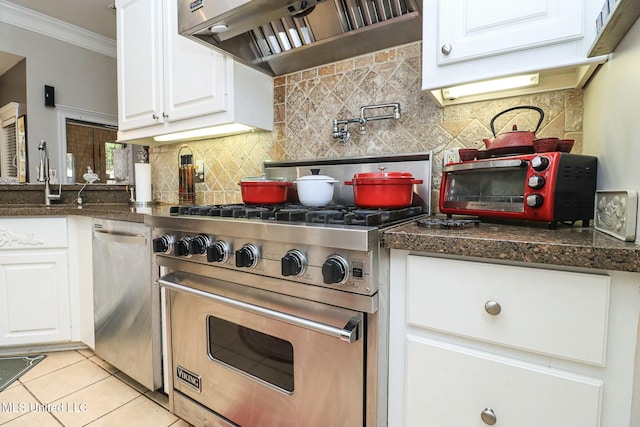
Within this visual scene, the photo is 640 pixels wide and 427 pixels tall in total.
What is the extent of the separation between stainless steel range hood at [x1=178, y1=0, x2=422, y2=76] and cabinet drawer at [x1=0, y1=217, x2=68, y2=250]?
4.37 ft

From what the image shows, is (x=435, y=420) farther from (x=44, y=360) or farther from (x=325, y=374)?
(x=44, y=360)

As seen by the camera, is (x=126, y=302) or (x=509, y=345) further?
(x=126, y=302)

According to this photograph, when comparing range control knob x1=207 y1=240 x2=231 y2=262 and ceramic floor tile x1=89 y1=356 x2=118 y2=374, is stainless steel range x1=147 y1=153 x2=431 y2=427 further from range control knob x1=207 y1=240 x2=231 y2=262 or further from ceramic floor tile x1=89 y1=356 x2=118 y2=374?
ceramic floor tile x1=89 y1=356 x2=118 y2=374

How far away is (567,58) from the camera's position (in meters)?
0.85

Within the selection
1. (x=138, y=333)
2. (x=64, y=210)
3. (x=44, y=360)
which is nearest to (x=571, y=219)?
(x=138, y=333)

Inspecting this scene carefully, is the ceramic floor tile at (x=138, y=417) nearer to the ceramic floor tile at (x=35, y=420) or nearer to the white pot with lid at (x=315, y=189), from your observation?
the ceramic floor tile at (x=35, y=420)

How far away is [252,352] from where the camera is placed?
1083mm

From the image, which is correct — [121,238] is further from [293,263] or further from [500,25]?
[500,25]

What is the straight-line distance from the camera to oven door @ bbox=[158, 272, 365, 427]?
869 mm

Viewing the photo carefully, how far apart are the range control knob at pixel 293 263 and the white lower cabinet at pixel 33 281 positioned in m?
1.68

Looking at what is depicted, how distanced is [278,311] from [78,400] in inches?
50.4

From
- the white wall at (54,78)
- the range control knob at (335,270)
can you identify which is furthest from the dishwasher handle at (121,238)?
the white wall at (54,78)

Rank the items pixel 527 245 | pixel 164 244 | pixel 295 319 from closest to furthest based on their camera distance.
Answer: pixel 527 245 < pixel 295 319 < pixel 164 244

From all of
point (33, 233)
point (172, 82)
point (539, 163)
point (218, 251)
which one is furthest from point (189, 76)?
point (539, 163)
